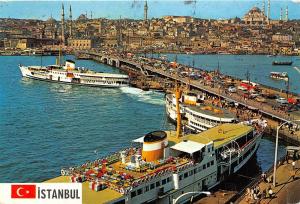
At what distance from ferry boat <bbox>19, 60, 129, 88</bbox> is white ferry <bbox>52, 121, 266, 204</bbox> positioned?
4637cm

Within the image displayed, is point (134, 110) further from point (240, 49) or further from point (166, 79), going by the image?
point (240, 49)

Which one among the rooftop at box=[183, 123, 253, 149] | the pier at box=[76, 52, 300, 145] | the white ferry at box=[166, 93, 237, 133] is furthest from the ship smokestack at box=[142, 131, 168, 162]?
the pier at box=[76, 52, 300, 145]

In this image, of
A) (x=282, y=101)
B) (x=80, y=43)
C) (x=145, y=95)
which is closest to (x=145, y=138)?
(x=282, y=101)

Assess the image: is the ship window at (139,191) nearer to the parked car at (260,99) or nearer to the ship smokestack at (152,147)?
the ship smokestack at (152,147)

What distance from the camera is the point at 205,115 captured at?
44.5m

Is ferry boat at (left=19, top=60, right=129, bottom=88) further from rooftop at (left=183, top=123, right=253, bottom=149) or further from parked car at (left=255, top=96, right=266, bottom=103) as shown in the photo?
rooftop at (left=183, top=123, right=253, bottom=149)

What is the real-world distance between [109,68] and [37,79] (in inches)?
1146

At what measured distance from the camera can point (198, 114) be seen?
1785 inches

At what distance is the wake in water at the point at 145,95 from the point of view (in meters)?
64.3

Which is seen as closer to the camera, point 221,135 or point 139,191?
point 139,191

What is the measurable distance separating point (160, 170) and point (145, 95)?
44.8m

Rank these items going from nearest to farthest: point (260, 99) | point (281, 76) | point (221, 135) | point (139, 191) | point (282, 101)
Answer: point (139, 191) → point (221, 135) → point (282, 101) → point (260, 99) → point (281, 76)

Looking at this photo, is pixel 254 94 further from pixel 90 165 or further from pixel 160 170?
pixel 90 165

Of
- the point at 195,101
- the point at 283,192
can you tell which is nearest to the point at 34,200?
the point at 283,192
